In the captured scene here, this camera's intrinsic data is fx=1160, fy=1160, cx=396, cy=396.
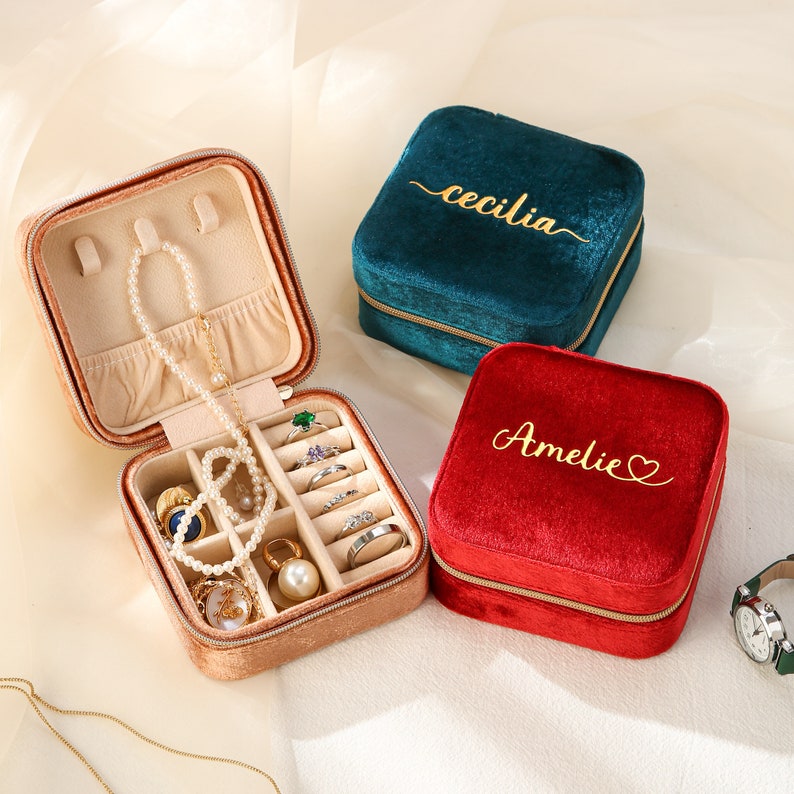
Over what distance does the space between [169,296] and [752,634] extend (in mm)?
1189

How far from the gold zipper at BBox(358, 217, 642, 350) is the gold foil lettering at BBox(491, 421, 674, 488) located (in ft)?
0.98

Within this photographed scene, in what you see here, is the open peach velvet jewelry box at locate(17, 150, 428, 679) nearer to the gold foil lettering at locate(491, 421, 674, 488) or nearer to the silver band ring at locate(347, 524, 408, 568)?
the silver band ring at locate(347, 524, 408, 568)

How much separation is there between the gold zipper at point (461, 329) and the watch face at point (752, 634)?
591mm

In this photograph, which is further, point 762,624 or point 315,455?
point 315,455

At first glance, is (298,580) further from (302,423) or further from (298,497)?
(302,423)

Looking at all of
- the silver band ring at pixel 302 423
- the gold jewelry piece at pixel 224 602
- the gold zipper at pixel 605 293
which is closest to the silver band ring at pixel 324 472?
the silver band ring at pixel 302 423

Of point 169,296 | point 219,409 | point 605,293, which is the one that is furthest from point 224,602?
point 605,293

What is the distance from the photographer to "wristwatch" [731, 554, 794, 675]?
6.15ft

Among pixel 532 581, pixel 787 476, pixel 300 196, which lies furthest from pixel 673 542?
pixel 300 196

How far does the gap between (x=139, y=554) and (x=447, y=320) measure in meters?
0.73

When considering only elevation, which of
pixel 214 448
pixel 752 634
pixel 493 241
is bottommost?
pixel 752 634

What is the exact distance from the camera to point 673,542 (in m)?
1.83

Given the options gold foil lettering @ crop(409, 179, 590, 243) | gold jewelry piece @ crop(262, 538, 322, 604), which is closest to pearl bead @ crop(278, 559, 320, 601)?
gold jewelry piece @ crop(262, 538, 322, 604)

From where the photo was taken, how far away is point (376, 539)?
6.38ft
